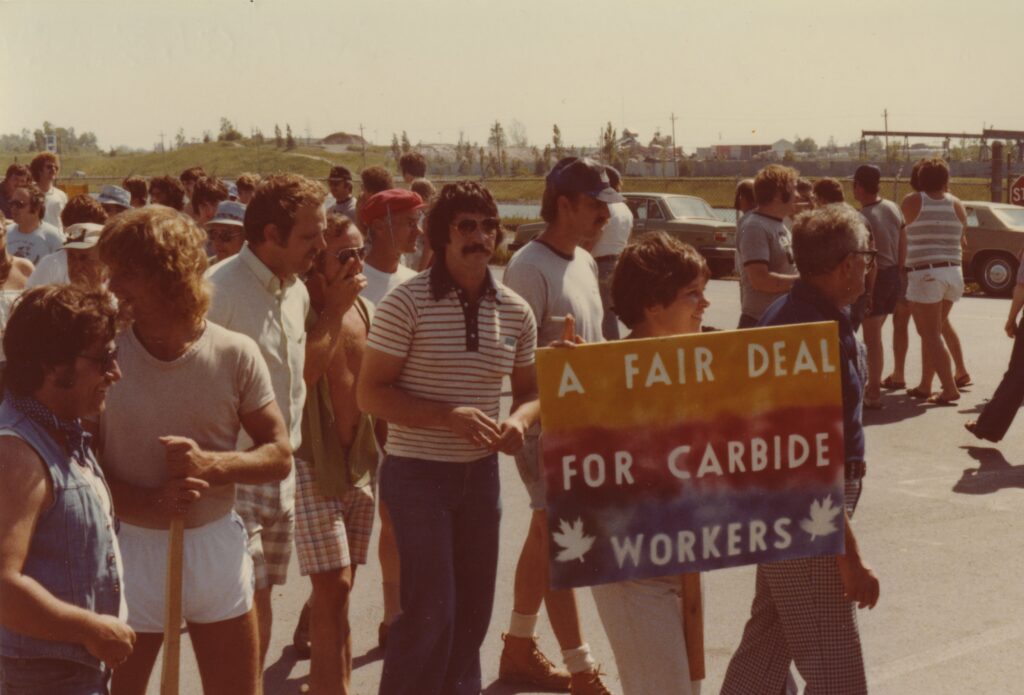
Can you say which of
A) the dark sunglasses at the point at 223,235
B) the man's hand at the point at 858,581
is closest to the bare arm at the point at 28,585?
the man's hand at the point at 858,581

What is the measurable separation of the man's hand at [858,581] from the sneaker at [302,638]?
259 cm

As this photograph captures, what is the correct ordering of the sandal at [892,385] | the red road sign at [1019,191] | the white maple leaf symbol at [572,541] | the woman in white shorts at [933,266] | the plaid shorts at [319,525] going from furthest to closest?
the red road sign at [1019,191]
the sandal at [892,385]
the woman in white shorts at [933,266]
the plaid shorts at [319,525]
the white maple leaf symbol at [572,541]

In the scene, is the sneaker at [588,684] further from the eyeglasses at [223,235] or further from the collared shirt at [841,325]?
the eyeglasses at [223,235]

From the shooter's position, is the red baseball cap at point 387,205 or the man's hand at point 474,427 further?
the red baseball cap at point 387,205

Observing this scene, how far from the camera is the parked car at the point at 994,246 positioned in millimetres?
22625

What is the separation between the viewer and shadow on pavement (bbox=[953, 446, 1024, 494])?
29.0ft

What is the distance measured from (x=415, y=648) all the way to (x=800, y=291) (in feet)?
5.26

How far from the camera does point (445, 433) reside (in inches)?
177

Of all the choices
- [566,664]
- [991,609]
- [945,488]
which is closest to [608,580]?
[566,664]

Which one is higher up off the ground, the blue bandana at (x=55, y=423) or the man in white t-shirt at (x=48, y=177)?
the man in white t-shirt at (x=48, y=177)

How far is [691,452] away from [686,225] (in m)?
22.1

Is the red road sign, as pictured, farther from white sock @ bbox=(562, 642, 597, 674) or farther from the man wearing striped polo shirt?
the man wearing striped polo shirt

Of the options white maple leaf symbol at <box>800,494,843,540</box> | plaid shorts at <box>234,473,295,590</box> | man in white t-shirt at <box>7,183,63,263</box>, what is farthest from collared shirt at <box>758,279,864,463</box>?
man in white t-shirt at <box>7,183,63,263</box>

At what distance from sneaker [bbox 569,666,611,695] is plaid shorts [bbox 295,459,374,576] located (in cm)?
97
